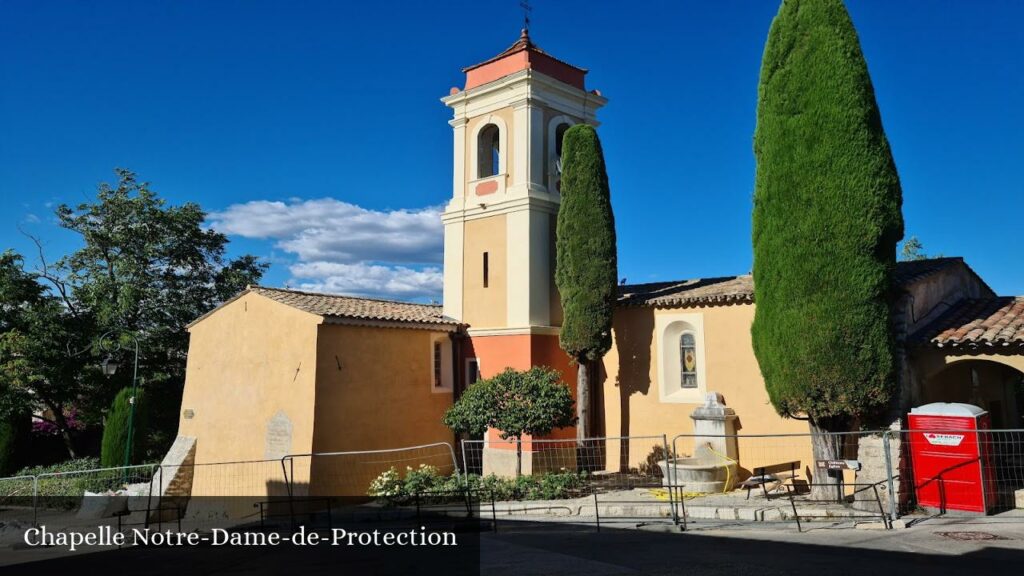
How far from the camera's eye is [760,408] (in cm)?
1559

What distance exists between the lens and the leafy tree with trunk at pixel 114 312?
2477 centimetres

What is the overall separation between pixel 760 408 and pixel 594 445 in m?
4.43

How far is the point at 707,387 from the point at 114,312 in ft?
68.5

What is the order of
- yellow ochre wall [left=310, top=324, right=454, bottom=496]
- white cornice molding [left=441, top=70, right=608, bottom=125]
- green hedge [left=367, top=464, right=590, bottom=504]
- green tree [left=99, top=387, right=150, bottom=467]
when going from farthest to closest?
green tree [left=99, top=387, right=150, bottom=467] → white cornice molding [left=441, top=70, right=608, bottom=125] → yellow ochre wall [left=310, top=324, right=454, bottom=496] → green hedge [left=367, top=464, right=590, bottom=504]

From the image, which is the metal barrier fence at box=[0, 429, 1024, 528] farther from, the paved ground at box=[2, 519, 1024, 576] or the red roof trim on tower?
the red roof trim on tower

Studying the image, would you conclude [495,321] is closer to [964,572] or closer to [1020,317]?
[1020,317]

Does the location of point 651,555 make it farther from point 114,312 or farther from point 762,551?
point 114,312

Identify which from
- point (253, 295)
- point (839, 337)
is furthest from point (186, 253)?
point (839, 337)

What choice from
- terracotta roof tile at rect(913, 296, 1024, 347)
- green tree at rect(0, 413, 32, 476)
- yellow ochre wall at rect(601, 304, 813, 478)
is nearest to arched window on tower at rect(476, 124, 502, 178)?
yellow ochre wall at rect(601, 304, 813, 478)

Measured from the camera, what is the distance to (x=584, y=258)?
17219 mm

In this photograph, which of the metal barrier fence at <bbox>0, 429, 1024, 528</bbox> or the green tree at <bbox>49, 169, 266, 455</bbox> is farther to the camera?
the green tree at <bbox>49, 169, 266, 455</bbox>

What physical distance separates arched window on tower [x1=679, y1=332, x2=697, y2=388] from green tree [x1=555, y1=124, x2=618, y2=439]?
6.09ft

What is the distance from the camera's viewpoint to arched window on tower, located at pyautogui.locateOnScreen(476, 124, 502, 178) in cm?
2041

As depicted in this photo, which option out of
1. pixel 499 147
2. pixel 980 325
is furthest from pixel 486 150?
pixel 980 325
